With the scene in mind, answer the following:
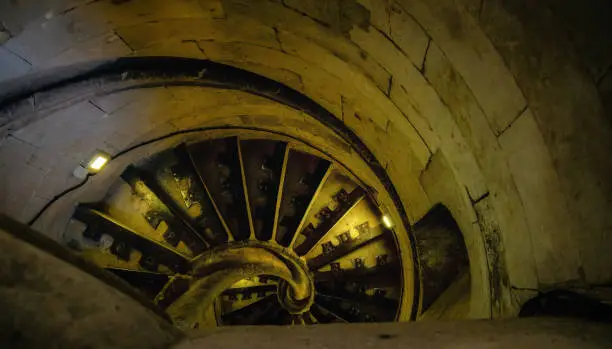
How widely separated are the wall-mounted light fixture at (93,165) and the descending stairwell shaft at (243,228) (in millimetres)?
632

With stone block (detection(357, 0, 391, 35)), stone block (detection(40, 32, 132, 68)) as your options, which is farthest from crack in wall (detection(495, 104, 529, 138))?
stone block (detection(40, 32, 132, 68))

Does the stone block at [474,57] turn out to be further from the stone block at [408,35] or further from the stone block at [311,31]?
the stone block at [311,31]

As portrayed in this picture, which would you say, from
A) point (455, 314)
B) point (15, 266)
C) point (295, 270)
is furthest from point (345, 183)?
point (15, 266)

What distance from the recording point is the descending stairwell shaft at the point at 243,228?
221 inches

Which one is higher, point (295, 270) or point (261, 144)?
point (261, 144)

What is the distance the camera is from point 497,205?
2.17 metres

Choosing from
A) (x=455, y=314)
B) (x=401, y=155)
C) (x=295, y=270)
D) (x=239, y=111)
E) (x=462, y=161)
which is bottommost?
(x=455, y=314)

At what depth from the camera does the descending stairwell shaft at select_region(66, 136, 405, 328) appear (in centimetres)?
561

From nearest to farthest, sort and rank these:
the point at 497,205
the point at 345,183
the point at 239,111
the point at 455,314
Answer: the point at 497,205, the point at 455,314, the point at 239,111, the point at 345,183

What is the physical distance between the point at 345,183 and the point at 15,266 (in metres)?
4.82

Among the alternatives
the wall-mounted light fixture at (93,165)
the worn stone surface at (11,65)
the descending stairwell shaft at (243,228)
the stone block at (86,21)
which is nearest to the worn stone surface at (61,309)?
the stone block at (86,21)

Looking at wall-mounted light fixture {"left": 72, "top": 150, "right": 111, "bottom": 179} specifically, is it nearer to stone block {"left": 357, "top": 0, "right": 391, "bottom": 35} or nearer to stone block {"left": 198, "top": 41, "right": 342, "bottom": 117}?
stone block {"left": 198, "top": 41, "right": 342, "bottom": 117}

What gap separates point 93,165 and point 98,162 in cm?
6

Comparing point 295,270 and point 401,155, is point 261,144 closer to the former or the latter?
point 295,270
